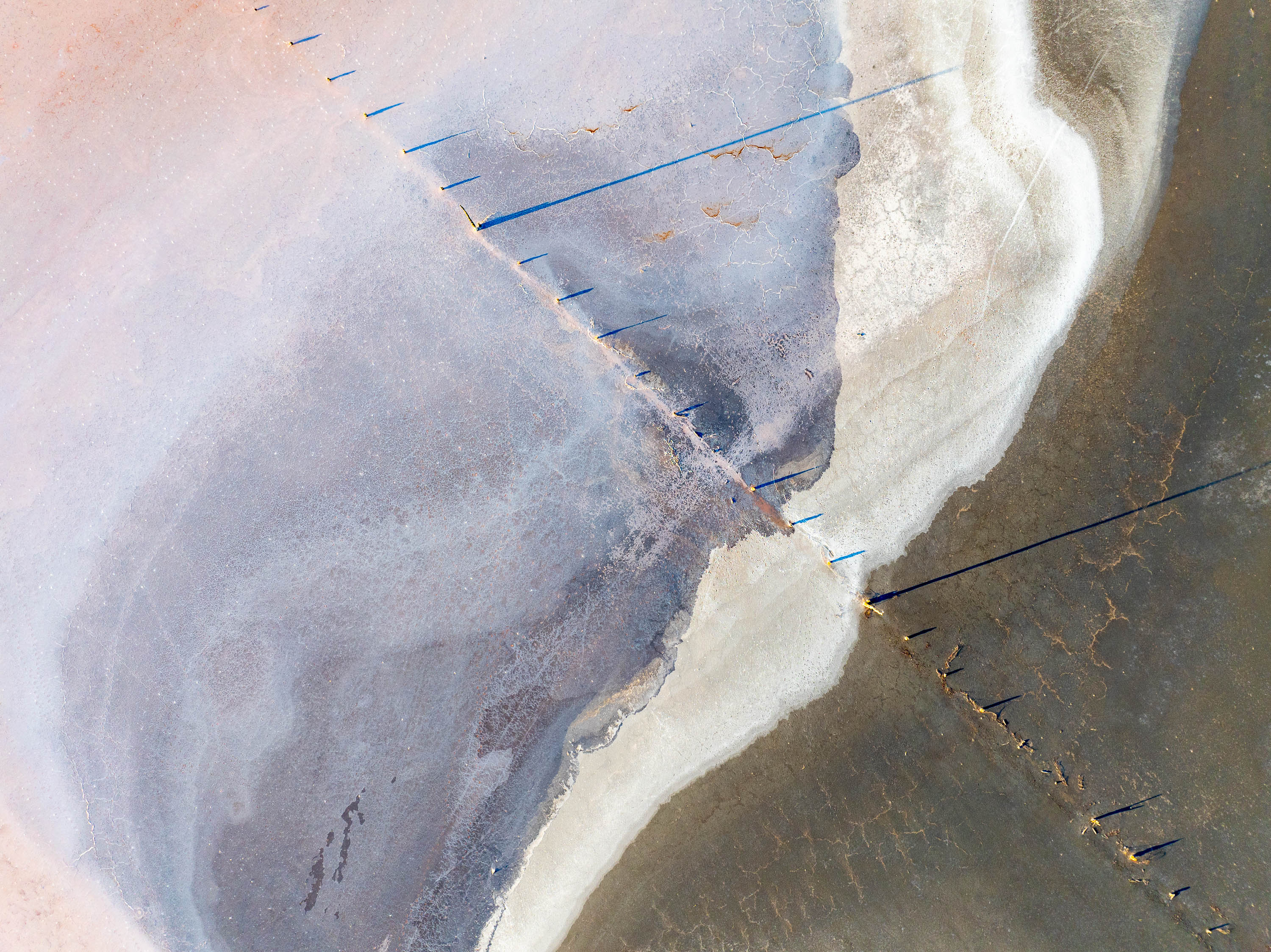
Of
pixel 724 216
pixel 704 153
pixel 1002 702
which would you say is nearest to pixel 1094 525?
pixel 1002 702

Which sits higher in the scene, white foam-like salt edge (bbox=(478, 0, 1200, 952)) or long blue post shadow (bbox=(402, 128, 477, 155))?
long blue post shadow (bbox=(402, 128, 477, 155))

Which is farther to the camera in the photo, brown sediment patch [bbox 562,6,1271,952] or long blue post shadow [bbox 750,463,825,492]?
long blue post shadow [bbox 750,463,825,492]

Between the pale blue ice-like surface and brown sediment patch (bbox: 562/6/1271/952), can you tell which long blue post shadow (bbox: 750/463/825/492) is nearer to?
the pale blue ice-like surface

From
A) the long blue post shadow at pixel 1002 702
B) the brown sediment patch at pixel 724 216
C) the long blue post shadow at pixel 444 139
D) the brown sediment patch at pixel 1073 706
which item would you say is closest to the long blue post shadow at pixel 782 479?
the brown sediment patch at pixel 1073 706

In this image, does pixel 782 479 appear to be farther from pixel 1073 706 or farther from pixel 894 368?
pixel 1073 706

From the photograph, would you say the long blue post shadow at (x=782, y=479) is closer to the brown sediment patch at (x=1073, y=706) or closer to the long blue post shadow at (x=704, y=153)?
the brown sediment patch at (x=1073, y=706)

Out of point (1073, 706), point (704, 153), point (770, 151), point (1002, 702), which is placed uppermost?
point (704, 153)

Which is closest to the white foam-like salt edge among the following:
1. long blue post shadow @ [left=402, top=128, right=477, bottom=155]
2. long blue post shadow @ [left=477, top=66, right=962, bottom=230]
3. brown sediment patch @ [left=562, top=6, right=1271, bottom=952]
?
long blue post shadow @ [left=477, top=66, right=962, bottom=230]
